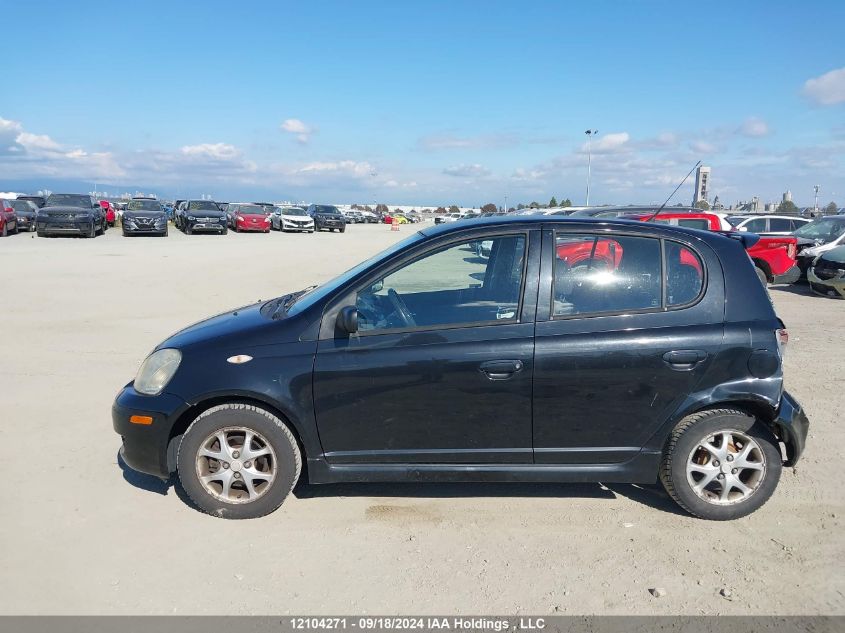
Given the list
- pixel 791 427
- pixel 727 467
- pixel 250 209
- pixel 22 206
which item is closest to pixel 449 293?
pixel 727 467

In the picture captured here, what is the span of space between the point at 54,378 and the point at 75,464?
2388mm

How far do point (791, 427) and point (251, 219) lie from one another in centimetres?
3393

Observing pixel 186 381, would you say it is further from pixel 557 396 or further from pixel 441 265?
pixel 557 396

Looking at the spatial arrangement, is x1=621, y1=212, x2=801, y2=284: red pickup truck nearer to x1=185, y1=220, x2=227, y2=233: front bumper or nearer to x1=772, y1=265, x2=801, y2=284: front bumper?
x1=772, y1=265, x2=801, y2=284: front bumper

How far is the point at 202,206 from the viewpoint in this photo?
33.2 m

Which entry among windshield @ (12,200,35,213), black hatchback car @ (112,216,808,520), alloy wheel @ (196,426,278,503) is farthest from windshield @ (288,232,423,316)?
windshield @ (12,200,35,213)

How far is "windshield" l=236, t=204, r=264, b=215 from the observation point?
35672 mm

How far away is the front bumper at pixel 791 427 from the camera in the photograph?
149 inches

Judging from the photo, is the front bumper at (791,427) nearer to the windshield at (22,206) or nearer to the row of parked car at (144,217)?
the row of parked car at (144,217)

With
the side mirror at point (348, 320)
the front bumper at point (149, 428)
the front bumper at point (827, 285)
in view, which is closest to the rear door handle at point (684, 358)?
the side mirror at point (348, 320)

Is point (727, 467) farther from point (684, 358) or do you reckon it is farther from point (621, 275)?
point (621, 275)

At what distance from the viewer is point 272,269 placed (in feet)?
54.9

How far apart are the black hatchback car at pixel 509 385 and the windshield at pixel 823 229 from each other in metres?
14.8

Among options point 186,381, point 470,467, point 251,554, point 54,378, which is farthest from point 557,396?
point 54,378
